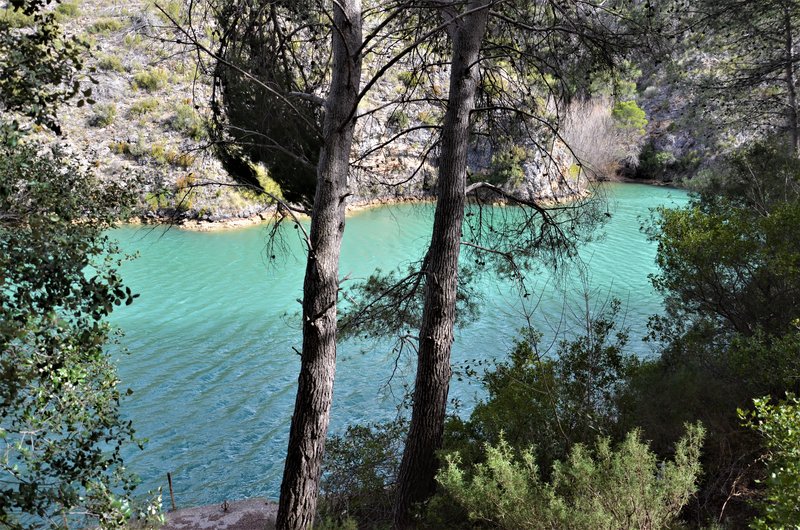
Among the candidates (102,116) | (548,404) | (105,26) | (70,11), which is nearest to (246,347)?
(548,404)

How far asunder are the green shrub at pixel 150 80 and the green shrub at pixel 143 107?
1.08 meters

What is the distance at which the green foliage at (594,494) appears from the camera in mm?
3070

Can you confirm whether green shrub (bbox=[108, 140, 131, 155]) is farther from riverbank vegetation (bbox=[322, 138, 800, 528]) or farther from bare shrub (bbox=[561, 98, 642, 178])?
riverbank vegetation (bbox=[322, 138, 800, 528])

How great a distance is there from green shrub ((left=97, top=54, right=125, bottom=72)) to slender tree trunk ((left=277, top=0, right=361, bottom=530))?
2454 centimetres

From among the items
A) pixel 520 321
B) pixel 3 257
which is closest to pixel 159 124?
pixel 520 321

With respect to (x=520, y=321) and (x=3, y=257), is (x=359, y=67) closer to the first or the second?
(x=3, y=257)

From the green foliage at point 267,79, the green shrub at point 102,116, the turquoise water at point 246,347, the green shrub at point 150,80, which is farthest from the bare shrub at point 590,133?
the green shrub at point 150,80

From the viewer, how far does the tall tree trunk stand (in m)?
4.57

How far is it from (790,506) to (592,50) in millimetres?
3916

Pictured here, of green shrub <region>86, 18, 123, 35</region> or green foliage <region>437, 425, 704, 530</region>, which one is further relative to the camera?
green shrub <region>86, 18, 123, 35</region>

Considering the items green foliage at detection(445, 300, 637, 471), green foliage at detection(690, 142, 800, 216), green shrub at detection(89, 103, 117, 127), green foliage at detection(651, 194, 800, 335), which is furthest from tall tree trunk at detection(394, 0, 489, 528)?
green shrub at detection(89, 103, 117, 127)

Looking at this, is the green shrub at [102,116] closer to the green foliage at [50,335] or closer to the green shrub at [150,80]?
the green shrub at [150,80]

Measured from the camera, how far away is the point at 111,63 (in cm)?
2441

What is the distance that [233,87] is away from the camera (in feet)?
18.1
